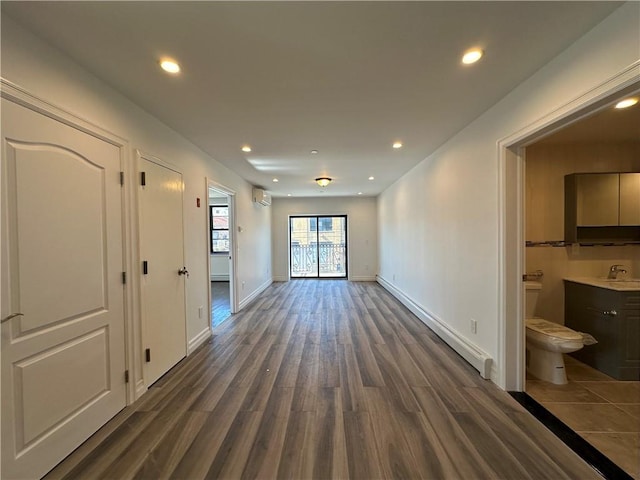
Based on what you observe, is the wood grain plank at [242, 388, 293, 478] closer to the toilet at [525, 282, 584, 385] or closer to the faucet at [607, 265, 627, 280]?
the toilet at [525, 282, 584, 385]

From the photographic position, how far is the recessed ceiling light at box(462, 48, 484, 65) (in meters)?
1.66

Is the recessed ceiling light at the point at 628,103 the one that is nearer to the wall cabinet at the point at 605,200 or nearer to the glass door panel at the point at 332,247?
the wall cabinet at the point at 605,200

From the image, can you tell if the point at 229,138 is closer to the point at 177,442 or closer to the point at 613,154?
the point at 177,442

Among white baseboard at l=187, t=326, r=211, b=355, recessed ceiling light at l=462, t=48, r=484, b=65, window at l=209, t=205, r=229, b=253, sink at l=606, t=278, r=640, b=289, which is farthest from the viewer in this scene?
window at l=209, t=205, r=229, b=253

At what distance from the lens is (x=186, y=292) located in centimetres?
309

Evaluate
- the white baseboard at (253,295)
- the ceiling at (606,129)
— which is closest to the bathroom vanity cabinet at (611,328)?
the ceiling at (606,129)

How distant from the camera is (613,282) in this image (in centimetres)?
278

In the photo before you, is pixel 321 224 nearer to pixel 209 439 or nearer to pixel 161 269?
pixel 161 269

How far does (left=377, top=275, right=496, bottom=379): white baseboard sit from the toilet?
0.50 m

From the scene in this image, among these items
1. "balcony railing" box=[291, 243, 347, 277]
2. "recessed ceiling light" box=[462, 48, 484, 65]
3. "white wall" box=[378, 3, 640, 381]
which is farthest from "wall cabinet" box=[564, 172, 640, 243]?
"balcony railing" box=[291, 243, 347, 277]

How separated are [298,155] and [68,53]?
2471mm

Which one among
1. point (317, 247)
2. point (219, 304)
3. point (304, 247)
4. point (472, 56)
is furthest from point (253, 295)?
point (472, 56)

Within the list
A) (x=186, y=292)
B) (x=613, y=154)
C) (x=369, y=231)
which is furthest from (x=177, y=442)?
(x=369, y=231)

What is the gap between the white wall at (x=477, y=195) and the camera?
1.49 meters
